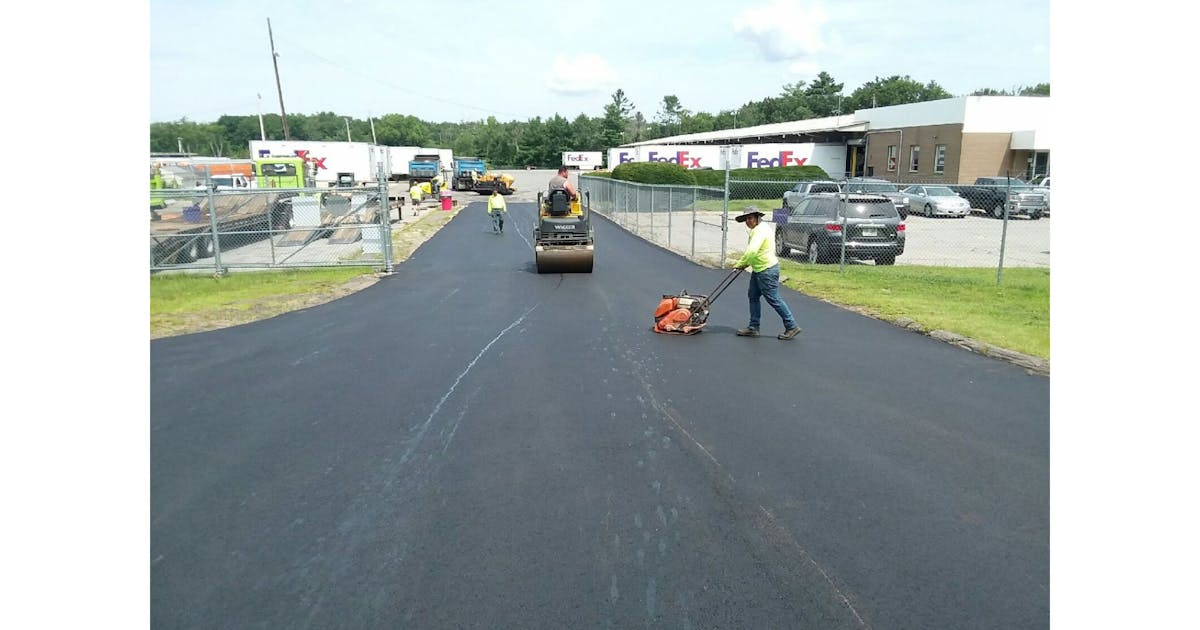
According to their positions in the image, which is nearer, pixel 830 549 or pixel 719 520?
pixel 830 549

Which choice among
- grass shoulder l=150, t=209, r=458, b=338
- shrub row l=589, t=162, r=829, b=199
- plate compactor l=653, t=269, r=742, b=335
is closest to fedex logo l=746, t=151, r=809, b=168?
shrub row l=589, t=162, r=829, b=199

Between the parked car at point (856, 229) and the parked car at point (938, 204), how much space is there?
16.1 meters

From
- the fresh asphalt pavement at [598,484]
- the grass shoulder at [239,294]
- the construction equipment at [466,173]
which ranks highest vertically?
the construction equipment at [466,173]

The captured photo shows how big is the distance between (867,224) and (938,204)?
721 inches

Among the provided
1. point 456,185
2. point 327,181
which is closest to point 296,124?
point 456,185

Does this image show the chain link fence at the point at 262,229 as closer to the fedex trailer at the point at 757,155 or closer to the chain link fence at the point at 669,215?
the chain link fence at the point at 669,215

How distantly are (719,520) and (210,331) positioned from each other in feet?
28.4

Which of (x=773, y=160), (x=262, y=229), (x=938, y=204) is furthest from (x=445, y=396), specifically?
(x=773, y=160)

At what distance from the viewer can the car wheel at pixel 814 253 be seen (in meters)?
16.8

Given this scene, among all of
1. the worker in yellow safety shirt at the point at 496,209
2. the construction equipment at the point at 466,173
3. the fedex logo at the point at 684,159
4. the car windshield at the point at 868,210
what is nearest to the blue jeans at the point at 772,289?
the car windshield at the point at 868,210

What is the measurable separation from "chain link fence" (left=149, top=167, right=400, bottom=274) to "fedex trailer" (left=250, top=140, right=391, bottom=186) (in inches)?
894

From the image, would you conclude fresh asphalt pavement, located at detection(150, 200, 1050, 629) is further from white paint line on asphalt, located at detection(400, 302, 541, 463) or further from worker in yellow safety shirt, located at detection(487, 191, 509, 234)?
worker in yellow safety shirt, located at detection(487, 191, 509, 234)

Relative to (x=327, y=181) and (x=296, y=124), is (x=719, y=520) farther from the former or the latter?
(x=296, y=124)

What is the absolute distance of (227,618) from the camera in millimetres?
3471
